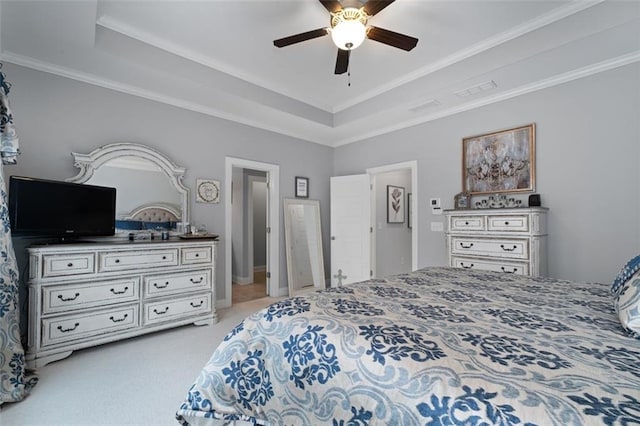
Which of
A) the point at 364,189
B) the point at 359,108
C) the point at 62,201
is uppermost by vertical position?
the point at 359,108

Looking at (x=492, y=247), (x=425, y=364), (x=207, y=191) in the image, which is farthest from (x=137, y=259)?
(x=492, y=247)

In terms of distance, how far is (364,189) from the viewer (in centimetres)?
478

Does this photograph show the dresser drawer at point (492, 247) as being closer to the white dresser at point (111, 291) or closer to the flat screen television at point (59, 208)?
the white dresser at point (111, 291)

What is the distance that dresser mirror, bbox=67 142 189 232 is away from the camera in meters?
3.05

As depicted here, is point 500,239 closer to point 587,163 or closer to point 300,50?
point 587,163

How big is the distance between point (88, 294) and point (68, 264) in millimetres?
317

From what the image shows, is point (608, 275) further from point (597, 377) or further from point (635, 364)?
point (597, 377)

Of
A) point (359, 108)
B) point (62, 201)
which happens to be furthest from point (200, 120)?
point (359, 108)

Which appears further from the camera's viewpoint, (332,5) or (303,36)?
(303,36)

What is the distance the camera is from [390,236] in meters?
5.44

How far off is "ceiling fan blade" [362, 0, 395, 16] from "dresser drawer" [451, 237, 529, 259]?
2480 millimetres

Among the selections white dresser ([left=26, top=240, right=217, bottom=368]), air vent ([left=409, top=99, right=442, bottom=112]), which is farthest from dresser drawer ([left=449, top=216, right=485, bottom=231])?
white dresser ([left=26, top=240, right=217, bottom=368])

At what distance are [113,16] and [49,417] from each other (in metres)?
3.07

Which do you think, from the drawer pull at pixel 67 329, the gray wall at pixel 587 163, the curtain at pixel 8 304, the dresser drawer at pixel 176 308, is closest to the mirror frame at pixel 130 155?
the curtain at pixel 8 304
